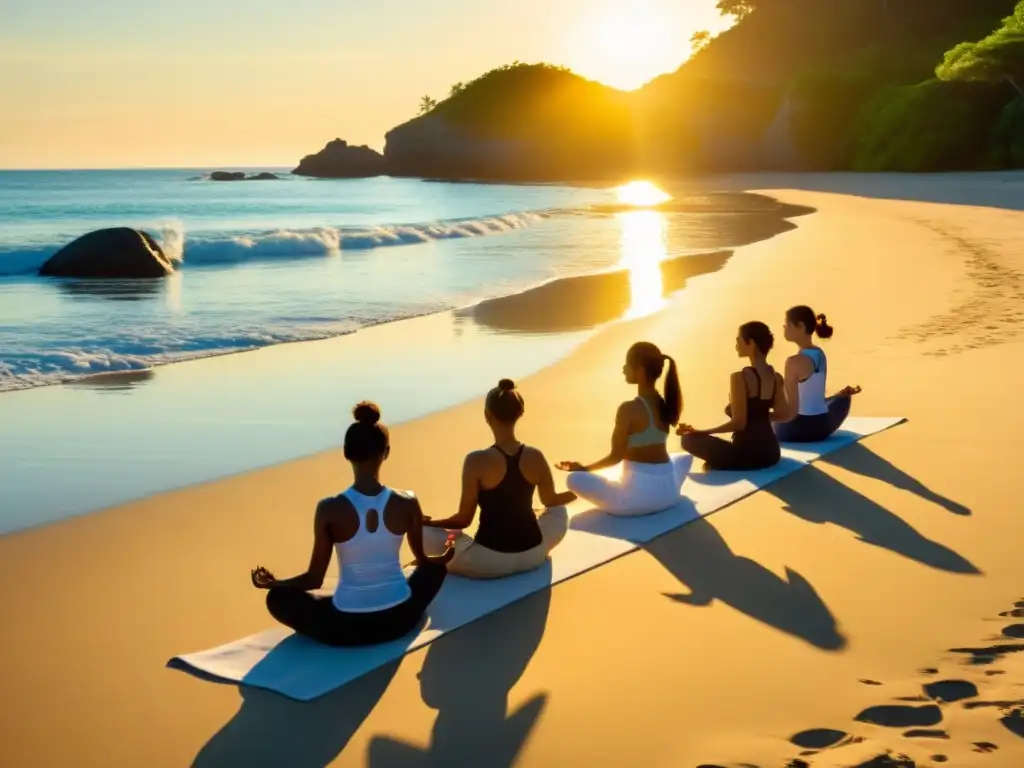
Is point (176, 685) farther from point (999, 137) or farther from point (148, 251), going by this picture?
point (999, 137)

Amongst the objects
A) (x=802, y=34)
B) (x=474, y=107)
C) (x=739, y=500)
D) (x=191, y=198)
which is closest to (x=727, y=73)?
(x=802, y=34)

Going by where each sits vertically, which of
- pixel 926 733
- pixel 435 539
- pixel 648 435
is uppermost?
pixel 648 435

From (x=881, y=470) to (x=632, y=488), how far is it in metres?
2.04

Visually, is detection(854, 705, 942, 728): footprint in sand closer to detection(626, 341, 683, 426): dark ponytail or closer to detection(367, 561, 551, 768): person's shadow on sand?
detection(367, 561, 551, 768): person's shadow on sand

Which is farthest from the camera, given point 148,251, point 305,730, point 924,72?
point 924,72

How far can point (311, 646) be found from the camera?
4902mm

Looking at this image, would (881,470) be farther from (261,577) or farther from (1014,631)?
(261,577)

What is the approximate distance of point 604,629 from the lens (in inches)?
201

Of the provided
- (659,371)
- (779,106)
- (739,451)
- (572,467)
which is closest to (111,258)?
(739,451)

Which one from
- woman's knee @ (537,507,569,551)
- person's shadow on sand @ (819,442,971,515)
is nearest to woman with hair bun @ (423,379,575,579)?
woman's knee @ (537,507,569,551)

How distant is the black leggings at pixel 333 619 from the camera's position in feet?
15.9

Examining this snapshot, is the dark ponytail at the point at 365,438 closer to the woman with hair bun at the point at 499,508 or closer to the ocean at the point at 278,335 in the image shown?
the woman with hair bun at the point at 499,508

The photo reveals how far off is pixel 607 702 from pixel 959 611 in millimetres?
1800

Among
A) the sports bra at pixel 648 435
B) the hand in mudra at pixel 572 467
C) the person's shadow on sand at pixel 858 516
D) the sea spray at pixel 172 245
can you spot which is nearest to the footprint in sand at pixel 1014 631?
the person's shadow on sand at pixel 858 516
